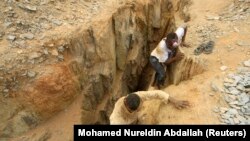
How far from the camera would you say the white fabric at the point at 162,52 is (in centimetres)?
737

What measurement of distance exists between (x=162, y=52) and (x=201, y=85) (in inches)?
47.3

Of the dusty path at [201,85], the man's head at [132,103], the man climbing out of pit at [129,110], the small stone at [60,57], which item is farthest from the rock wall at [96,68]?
the man's head at [132,103]

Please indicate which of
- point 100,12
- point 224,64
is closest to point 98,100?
point 100,12

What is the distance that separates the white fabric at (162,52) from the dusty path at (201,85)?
68cm

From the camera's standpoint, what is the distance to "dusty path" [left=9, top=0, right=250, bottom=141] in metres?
6.33

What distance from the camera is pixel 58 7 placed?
9367mm

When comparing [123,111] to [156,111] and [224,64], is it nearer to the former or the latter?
[156,111]

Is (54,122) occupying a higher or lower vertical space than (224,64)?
lower

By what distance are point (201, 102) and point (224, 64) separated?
1275 mm

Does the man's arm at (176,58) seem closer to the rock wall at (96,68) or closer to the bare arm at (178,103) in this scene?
the rock wall at (96,68)

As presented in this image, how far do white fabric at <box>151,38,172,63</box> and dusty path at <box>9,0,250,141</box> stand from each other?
68cm

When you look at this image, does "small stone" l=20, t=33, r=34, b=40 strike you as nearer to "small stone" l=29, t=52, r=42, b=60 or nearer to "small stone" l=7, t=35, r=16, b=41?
"small stone" l=7, t=35, r=16, b=41

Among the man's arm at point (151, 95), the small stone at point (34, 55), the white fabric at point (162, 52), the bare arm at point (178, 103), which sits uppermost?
the white fabric at point (162, 52)
